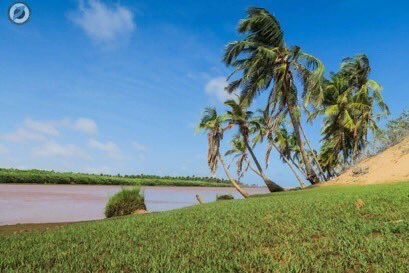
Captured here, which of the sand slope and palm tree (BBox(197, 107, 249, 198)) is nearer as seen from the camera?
the sand slope

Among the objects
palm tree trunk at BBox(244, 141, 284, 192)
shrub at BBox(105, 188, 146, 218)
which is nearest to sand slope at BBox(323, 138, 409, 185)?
palm tree trunk at BBox(244, 141, 284, 192)

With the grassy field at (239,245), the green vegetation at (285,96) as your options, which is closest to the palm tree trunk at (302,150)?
the green vegetation at (285,96)

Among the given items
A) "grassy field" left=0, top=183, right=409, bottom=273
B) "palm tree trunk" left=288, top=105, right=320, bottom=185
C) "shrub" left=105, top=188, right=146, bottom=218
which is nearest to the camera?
"grassy field" left=0, top=183, right=409, bottom=273

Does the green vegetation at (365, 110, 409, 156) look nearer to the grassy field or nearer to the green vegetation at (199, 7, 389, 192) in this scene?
the green vegetation at (199, 7, 389, 192)

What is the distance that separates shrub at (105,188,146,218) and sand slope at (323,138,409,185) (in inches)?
524

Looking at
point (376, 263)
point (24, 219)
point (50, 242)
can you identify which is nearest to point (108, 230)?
point (50, 242)

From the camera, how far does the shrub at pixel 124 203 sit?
19875 mm

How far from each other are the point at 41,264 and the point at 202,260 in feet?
8.34

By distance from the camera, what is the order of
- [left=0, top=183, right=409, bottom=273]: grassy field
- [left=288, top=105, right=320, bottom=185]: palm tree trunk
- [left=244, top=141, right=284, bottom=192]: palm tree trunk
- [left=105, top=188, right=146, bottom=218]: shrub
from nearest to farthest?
1. [left=0, top=183, right=409, bottom=273]: grassy field
2. [left=105, top=188, right=146, bottom=218]: shrub
3. [left=288, top=105, right=320, bottom=185]: palm tree trunk
4. [left=244, top=141, right=284, bottom=192]: palm tree trunk

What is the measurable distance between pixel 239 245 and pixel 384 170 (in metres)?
20.2

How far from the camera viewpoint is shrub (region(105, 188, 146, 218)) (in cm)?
1988

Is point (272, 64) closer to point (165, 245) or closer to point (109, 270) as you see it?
point (165, 245)

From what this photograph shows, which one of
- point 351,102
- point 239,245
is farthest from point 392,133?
point 239,245

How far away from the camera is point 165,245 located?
727cm
